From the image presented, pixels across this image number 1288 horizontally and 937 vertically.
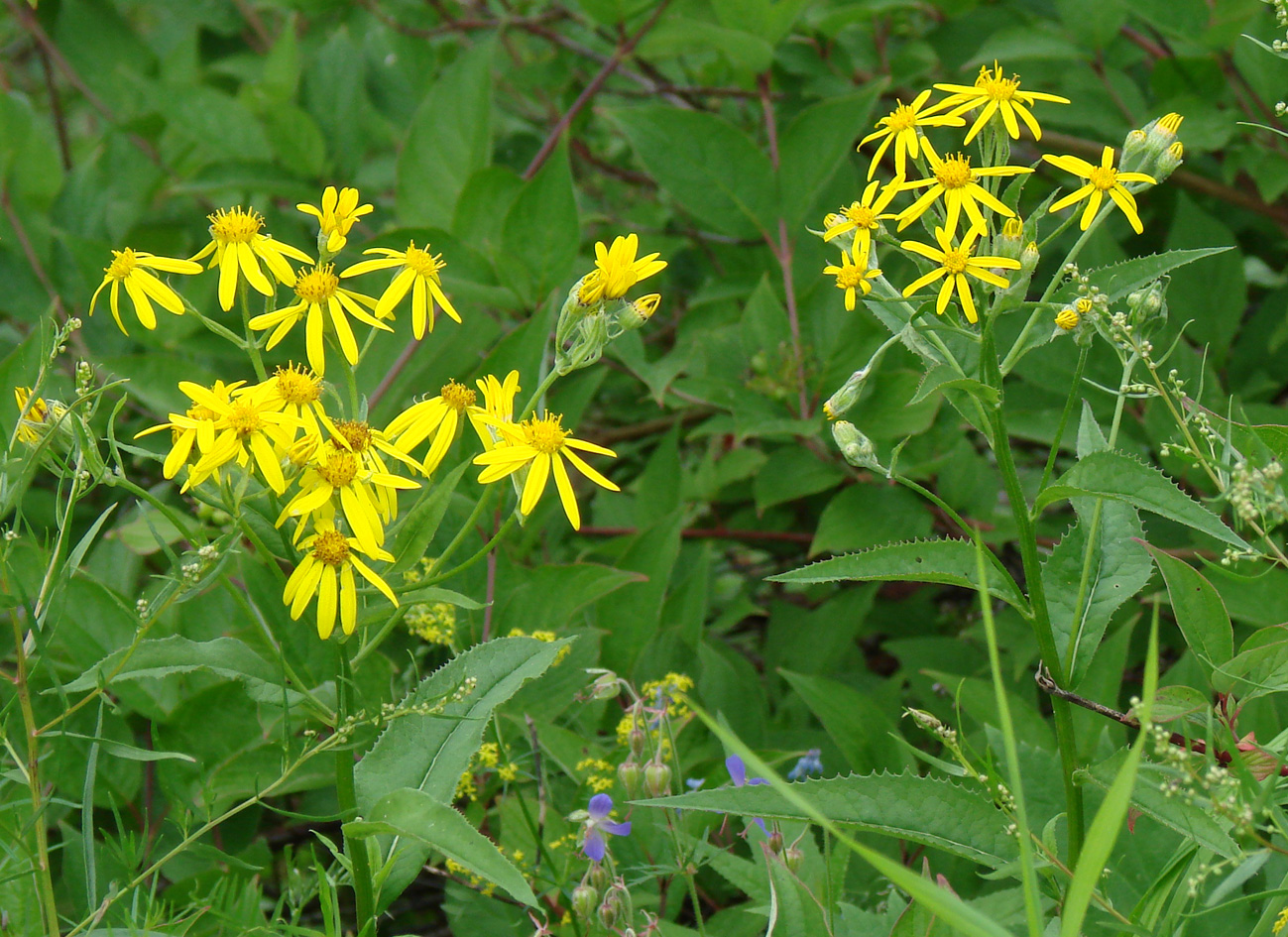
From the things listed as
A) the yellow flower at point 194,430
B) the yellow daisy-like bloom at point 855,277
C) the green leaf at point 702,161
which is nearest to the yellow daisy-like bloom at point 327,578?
the yellow flower at point 194,430

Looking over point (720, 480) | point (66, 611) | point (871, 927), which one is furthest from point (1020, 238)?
point (66, 611)

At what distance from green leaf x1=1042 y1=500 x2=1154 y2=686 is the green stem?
0.62 m

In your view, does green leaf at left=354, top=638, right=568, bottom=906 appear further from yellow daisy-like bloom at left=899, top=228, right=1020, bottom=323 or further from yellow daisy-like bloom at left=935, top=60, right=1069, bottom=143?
yellow daisy-like bloom at left=935, top=60, right=1069, bottom=143

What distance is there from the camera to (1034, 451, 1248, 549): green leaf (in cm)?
87

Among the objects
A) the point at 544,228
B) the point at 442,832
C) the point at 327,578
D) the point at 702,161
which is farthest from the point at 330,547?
the point at 702,161

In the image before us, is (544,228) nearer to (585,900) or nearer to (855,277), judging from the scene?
(855,277)

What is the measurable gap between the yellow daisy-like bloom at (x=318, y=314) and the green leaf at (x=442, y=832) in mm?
368

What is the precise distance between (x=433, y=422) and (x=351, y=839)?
356 mm

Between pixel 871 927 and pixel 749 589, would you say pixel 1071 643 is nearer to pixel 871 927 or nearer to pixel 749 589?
pixel 871 927

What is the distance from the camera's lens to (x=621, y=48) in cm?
212

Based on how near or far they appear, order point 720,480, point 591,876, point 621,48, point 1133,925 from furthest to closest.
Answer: point 621,48 → point 720,480 → point 591,876 → point 1133,925

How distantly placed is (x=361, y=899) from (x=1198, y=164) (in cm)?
207

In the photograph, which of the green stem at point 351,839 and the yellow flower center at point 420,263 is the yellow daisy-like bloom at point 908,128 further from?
the green stem at point 351,839

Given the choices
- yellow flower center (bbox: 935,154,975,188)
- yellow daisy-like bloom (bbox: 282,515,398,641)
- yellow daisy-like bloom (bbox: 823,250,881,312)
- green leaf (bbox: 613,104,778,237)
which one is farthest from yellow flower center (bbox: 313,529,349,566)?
green leaf (bbox: 613,104,778,237)
